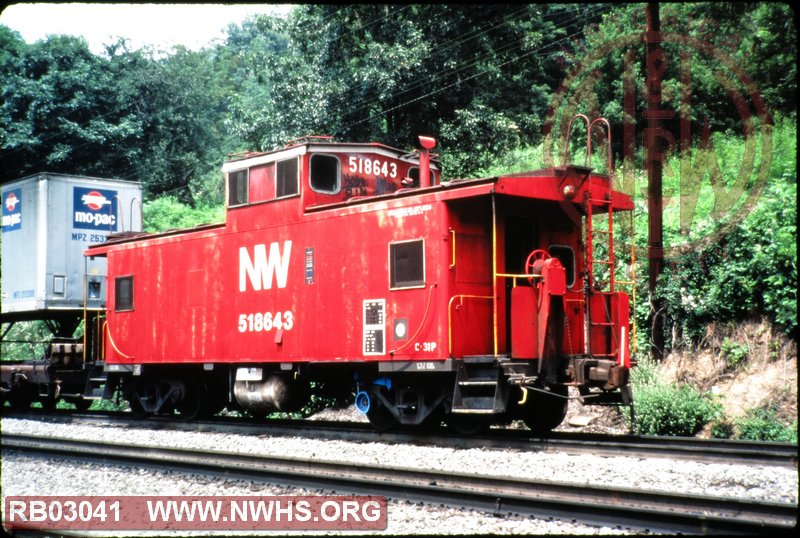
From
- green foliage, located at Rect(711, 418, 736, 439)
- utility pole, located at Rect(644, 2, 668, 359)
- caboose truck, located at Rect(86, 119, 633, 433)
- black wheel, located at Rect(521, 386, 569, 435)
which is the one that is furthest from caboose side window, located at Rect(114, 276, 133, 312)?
green foliage, located at Rect(711, 418, 736, 439)

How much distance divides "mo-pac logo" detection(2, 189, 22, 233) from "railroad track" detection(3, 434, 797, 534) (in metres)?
10.4

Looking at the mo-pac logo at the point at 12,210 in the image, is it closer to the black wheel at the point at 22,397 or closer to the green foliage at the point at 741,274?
the black wheel at the point at 22,397

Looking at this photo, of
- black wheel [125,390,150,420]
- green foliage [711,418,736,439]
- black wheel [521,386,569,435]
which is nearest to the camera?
green foliage [711,418,736,439]

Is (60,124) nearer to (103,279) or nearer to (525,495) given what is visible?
(103,279)

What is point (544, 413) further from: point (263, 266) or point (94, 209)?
point (94, 209)

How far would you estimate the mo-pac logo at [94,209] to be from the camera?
19156mm

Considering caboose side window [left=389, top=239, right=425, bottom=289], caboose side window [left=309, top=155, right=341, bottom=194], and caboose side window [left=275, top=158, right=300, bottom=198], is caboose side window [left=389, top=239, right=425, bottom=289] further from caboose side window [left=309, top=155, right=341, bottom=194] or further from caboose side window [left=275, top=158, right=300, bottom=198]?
caboose side window [left=275, top=158, right=300, bottom=198]

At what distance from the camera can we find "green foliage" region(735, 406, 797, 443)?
11.9 m

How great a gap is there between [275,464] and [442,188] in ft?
14.2

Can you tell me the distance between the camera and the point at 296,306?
13.5 m

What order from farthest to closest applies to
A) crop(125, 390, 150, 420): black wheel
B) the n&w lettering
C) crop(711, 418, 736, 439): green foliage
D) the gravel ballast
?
1. crop(125, 390, 150, 420): black wheel
2. the n&w lettering
3. crop(711, 418, 736, 439): green foliage
4. the gravel ballast

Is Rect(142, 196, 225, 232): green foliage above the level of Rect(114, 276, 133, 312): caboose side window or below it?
above

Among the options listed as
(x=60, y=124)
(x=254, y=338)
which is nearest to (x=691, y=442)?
(x=254, y=338)

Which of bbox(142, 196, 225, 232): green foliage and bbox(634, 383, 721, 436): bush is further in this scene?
bbox(142, 196, 225, 232): green foliage
